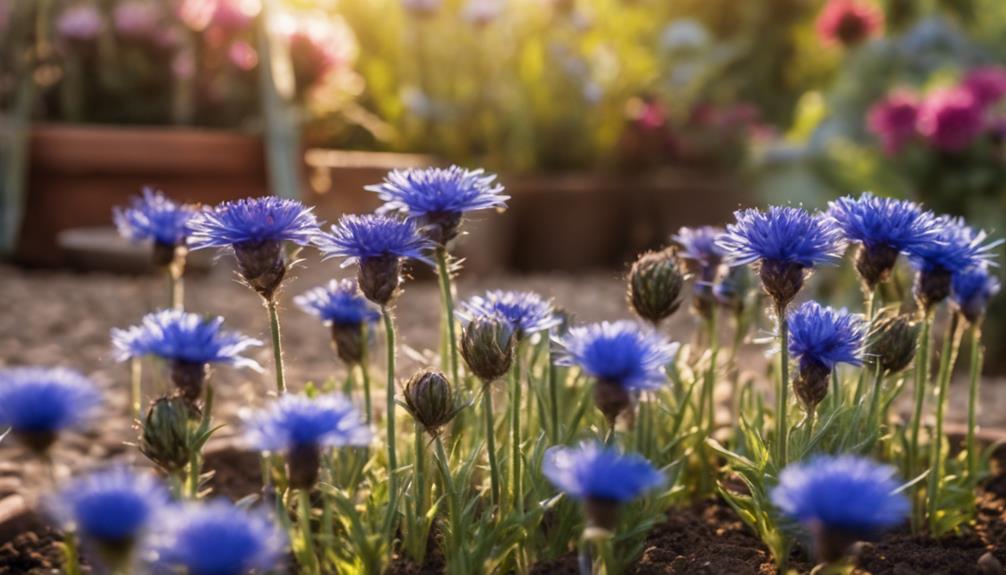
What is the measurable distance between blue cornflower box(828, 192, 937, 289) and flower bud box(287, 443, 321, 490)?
59cm

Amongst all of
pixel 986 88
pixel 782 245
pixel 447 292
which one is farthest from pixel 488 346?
pixel 986 88

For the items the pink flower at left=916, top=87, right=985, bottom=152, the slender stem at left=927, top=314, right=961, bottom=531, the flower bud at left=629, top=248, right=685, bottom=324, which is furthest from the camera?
the pink flower at left=916, top=87, right=985, bottom=152

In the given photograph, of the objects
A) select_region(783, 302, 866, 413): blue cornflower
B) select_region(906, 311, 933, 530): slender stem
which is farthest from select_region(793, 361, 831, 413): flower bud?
select_region(906, 311, 933, 530): slender stem

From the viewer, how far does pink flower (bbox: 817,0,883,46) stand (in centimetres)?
512

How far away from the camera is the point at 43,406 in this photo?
35.6 inches

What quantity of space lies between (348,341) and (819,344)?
0.58 meters

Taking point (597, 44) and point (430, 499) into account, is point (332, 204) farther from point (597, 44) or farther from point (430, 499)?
point (430, 499)

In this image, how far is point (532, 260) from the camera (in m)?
4.66

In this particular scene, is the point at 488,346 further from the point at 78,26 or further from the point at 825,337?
the point at 78,26

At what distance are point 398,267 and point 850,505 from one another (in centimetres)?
52

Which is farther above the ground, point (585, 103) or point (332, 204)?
point (585, 103)

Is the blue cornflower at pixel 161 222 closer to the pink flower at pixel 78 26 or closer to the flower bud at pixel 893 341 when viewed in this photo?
the flower bud at pixel 893 341

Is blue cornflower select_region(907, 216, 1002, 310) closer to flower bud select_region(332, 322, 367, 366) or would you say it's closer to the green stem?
the green stem

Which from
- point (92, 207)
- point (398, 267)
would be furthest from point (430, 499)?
point (92, 207)
